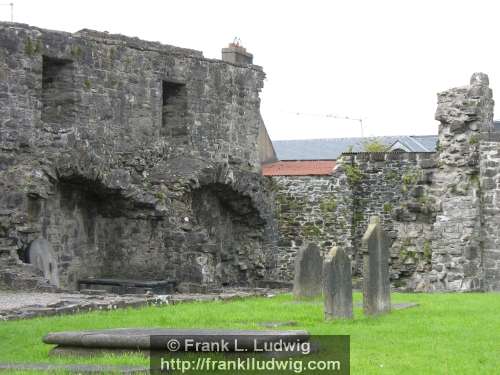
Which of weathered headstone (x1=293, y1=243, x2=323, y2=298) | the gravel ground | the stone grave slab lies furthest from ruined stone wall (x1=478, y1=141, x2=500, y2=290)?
the stone grave slab

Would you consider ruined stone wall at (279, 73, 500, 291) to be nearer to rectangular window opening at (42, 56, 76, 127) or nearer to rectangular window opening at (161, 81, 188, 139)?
rectangular window opening at (161, 81, 188, 139)

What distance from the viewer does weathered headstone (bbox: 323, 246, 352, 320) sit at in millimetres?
15383

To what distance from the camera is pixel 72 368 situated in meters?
10.6

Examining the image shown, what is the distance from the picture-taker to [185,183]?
89.8 ft

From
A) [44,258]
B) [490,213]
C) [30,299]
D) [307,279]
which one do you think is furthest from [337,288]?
[44,258]

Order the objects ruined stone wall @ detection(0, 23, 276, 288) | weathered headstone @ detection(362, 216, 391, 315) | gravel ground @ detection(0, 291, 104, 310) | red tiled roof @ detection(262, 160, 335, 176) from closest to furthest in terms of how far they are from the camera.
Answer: weathered headstone @ detection(362, 216, 391, 315) < gravel ground @ detection(0, 291, 104, 310) < ruined stone wall @ detection(0, 23, 276, 288) < red tiled roof @ detection(262, 160, 335, 176)

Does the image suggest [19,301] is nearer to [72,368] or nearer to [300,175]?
[72,368]

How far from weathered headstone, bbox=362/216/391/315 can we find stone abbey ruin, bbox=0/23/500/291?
453 cm

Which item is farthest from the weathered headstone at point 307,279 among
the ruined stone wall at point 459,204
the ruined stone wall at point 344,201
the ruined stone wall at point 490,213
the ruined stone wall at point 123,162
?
the ruined stone wall at point 344,201

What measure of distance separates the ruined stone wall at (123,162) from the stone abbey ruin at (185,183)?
36 millimetres

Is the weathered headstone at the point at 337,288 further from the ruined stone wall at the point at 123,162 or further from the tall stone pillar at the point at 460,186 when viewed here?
the ruined stone wall at the point at 123,162

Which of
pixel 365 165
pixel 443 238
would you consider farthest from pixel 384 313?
pixel 365 165

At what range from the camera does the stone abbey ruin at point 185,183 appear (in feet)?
76.1

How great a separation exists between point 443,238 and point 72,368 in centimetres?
1361
